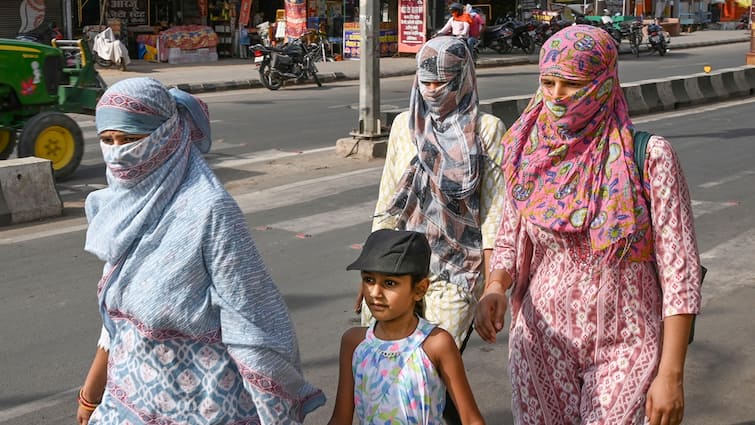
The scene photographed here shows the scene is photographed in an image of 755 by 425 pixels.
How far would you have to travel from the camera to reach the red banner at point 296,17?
2764cm

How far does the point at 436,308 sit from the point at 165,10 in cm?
2567

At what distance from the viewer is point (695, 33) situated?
4769 cm

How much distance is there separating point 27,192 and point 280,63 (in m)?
12.2

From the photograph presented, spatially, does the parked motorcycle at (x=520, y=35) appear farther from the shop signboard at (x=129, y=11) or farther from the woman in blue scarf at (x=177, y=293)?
the woman in blue scarf at (x=177, y=293)

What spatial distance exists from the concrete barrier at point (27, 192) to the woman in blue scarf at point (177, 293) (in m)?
7.07

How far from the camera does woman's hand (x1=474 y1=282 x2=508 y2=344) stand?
10.6ft

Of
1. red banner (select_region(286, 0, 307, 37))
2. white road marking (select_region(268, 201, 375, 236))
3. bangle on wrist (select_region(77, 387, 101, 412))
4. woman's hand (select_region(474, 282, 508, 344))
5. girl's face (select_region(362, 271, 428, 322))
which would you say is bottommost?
white road marking (select_region(268, 201, 375, 236))

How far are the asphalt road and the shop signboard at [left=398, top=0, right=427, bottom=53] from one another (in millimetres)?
15940

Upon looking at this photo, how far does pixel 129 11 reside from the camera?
26984mm

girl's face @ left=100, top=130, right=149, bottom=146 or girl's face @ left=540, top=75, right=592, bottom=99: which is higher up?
girl's face @ left=540, top=75, right=592, bottom=99

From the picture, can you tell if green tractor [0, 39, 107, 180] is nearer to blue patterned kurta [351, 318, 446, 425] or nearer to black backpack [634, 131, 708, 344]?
blue patterned kurta [351, 318, 446, 425]

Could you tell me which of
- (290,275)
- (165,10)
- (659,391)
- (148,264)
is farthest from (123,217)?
(165,10)

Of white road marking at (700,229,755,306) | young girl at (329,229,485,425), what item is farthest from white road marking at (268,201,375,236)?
young girl at (329,229,485,425)

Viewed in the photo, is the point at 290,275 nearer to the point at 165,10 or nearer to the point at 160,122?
the point at 160,122
